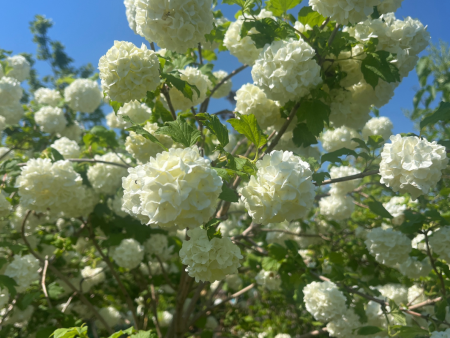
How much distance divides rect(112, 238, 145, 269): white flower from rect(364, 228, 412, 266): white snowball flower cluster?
7.47 feet

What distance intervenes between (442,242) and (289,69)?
1790 mm

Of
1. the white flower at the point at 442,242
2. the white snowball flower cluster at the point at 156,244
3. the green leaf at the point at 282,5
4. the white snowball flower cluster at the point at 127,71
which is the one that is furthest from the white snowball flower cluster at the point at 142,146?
the white flower at the point at 442,242

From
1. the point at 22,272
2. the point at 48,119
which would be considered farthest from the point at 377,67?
the point at 48,119

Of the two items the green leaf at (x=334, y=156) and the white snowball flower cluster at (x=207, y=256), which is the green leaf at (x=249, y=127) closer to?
the white snowball flower cluster at (x=207, y=256)

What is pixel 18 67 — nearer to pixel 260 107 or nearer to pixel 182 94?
pixel 182 94

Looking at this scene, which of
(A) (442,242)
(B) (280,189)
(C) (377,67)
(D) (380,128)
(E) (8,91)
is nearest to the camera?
(B) (280,189)

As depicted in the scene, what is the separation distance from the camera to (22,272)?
8.25 feet

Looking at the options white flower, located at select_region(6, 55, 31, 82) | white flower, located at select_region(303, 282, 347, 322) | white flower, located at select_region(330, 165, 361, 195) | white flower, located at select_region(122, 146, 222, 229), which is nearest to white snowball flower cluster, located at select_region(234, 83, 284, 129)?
white flower, located at select_region(122, 146, 222, 229)

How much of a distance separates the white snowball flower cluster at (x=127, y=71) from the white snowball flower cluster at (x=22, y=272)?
72.8 inches

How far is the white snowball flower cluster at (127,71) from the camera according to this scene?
162 centimetres

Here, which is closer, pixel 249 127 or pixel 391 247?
pixel 249 127

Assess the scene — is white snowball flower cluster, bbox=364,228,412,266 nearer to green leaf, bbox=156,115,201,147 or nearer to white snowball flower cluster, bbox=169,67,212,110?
white snowball flower cluster, bbox=169,67,212,110

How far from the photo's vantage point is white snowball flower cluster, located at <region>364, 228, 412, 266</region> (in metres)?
2.54

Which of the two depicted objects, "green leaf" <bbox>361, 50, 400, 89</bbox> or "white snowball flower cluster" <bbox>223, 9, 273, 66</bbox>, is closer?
"green leaf" <bbox>361, 50, 400, 89</bbox>
